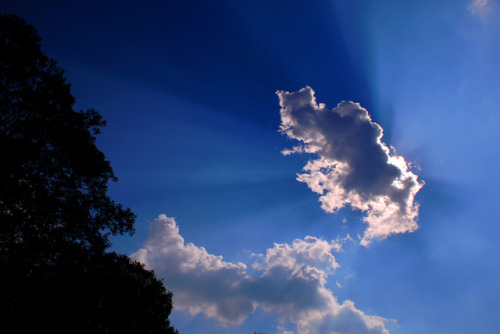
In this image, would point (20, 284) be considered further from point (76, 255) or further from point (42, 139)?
point (42, 139)

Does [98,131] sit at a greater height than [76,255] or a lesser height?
greater

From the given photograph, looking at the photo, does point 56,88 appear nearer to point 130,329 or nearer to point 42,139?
point 42,139

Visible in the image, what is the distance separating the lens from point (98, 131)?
13008 millimetres

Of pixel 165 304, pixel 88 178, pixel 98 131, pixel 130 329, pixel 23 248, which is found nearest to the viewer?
pixel 23 248

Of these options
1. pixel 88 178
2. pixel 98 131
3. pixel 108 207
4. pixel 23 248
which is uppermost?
pixel 98 131

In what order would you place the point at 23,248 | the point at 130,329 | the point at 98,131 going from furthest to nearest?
the point at 130,329 → the point at 98,131 → the point at 23,248

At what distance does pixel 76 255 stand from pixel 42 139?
6500 millimetres

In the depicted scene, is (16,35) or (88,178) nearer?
(16,35)

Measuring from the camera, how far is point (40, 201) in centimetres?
1030

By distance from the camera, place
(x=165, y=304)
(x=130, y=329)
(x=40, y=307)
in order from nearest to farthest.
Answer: (x=40, y=307) < (x=130, y=329) < (x=165, y=304)

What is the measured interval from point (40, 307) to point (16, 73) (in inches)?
721

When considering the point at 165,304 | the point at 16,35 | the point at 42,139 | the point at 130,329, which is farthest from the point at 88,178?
the point at 165,304

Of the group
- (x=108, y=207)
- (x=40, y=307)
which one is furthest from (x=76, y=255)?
(x=40, y=307)

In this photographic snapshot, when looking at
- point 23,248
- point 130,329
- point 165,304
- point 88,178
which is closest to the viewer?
point 23,248
